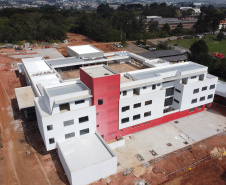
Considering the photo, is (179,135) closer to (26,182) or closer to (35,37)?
A: (26,182)

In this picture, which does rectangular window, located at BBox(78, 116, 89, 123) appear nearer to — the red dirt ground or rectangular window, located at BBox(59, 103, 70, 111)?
rectangular window, located at BBox(59, 103, 70, 111)

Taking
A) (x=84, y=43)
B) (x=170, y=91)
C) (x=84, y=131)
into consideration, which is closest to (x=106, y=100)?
(x=84, y=131)

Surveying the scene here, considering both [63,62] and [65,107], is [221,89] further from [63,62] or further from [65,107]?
[63,62]

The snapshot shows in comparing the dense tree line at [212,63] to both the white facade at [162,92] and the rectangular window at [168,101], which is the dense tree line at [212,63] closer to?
the white facade at [162,92]

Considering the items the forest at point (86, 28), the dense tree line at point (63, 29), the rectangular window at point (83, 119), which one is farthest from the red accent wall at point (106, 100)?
the dense tree line at point (63, 29)

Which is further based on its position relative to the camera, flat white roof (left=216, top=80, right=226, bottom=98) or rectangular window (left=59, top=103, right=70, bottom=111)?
flat white roof (left=216, top=80, right=226, bottom=98)

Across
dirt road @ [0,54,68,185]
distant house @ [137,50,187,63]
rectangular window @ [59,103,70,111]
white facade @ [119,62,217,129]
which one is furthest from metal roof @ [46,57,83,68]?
distant house @ [137,50,187,63]

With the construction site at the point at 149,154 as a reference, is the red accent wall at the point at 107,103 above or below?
above
